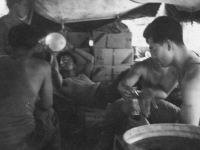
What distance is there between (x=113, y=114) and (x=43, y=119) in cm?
78

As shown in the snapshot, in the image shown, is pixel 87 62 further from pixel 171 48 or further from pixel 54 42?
pixel 171 48

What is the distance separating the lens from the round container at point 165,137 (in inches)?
53.5

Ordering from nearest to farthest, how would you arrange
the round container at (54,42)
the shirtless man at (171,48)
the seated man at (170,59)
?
the seated man at (170,59), the shirtless man at (171,48), the round container at (54,42)

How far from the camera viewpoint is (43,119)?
98.2 inches

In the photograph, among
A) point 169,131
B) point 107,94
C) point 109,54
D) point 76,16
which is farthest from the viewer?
point 109,54


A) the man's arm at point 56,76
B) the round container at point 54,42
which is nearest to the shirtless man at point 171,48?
the round container at point 54,42

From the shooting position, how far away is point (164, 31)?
197 cm

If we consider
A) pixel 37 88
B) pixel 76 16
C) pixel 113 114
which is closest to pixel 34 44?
pixel 37 88

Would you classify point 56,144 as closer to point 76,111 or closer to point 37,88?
point 37,88

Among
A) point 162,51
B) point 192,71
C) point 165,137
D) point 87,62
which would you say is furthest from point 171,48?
point 87,62

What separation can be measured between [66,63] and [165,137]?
131 inches

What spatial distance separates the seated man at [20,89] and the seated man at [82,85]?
59.6 inches

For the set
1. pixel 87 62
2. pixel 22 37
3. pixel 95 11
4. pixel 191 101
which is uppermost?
pixel 95 11

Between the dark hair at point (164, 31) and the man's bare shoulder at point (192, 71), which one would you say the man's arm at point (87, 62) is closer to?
the dark hair at point (164, 31)
